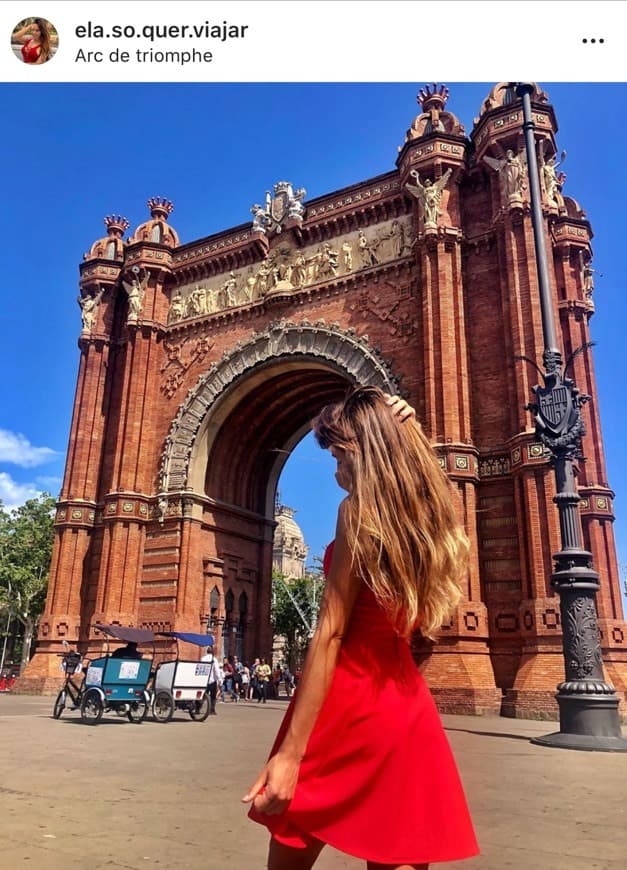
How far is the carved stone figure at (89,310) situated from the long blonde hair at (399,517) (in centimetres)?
2712

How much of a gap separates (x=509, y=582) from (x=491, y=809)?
12.6 meters

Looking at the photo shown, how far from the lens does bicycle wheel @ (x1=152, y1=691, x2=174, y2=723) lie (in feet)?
45.6

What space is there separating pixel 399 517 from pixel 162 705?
13.7 m

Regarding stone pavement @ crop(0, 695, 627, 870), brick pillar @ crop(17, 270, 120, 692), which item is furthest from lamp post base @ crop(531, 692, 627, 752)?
brick pillar @ crop(17, 270, 120, 692)

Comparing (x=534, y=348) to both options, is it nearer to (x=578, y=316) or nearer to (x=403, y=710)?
(x=578, y=316)

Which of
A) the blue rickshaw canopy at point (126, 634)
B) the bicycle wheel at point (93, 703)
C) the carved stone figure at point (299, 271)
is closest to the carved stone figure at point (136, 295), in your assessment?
the carved stone figure at point (299, 271)

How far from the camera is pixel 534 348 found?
59.3 feet

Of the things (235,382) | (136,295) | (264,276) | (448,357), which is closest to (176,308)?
(136,295)

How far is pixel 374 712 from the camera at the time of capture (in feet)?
6.04

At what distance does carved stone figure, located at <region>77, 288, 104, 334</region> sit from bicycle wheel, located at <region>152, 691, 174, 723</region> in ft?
56.7

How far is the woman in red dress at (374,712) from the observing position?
1791 millimetres

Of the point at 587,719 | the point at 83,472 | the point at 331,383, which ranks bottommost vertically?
the point at 587,719

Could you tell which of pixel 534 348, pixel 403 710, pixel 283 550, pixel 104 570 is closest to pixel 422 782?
pixel 403 710

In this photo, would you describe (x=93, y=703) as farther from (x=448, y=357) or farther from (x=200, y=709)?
(x=448, y=357)
